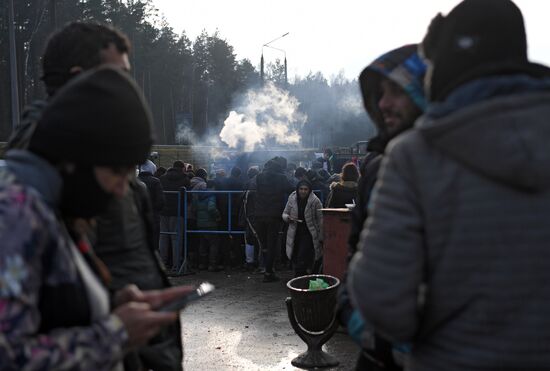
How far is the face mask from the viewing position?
1.59m

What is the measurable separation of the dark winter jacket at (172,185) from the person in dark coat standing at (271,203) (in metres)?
1.65

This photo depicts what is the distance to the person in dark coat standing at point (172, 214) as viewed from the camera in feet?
36.1

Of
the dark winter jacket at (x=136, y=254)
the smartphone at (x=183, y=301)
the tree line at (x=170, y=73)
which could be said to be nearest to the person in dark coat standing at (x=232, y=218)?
the dark winter jacket at (x=136, y=254)

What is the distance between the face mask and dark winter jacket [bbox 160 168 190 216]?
937cm

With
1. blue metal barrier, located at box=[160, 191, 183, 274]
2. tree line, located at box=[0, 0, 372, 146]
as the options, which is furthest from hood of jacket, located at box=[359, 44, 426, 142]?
tree line, located at box=[0, 0, 372, 146]

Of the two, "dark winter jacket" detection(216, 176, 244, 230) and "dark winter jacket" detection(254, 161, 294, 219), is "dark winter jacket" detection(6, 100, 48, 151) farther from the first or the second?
"dark winter jacket" detection(216, 176, 244, 230)

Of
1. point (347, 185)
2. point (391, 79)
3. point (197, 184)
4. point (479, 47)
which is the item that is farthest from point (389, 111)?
point (197, 184)

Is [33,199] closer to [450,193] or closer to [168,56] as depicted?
[450,193]

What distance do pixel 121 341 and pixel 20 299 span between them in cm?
30

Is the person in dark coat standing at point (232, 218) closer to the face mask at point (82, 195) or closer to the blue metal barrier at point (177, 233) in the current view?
the blue metal barrier at point (177, 233)

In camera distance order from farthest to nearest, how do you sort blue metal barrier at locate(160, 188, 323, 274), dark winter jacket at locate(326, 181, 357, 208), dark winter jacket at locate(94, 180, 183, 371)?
blue metal barrier at locate(160, 188, 323, 274) → dark winter jacket at locate(326, 181, 357, 208) → dark winter jacket at locate(94, 180, 183, 371)

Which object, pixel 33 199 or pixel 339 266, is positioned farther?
pixel 339 266

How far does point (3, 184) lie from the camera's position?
4.79 ft

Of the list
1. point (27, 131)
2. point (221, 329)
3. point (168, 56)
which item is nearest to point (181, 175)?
point (221, 329)
